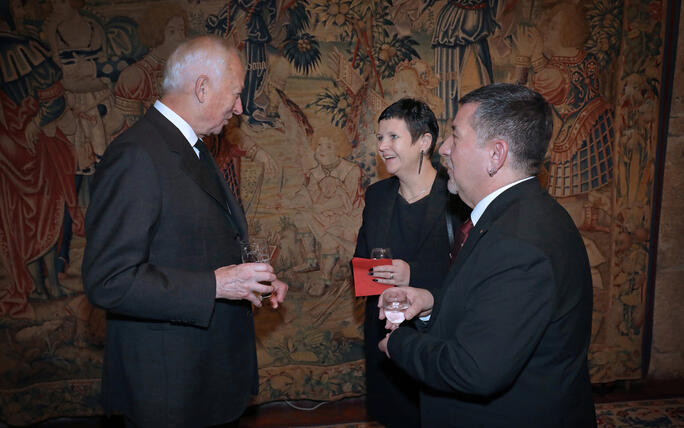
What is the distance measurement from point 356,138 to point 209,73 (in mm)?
2411

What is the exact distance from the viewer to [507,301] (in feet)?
4.51

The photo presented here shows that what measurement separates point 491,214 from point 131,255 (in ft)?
4.61

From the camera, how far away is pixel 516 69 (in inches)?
173

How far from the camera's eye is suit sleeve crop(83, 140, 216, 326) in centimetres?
175

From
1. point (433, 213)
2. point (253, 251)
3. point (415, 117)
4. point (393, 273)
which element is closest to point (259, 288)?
point (253, 251)

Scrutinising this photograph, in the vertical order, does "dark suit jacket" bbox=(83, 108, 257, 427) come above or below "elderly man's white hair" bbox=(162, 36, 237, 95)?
below

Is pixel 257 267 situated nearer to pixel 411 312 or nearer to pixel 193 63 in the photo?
pixel 411 312

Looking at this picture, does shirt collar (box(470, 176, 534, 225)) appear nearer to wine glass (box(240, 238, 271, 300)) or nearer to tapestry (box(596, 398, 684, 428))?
wine glass (box(240, 238, 271, 300))

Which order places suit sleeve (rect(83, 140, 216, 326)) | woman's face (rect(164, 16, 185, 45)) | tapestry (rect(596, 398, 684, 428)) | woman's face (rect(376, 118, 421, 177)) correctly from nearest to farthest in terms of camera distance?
suit sleeve (rect(83, 140, 216, 326)) → woman's face (rect(376, 118, 421, 177)) → tapestry (rect(596, 398, 684, 428)) → woman's face (rect(164, 16, 185, 45))

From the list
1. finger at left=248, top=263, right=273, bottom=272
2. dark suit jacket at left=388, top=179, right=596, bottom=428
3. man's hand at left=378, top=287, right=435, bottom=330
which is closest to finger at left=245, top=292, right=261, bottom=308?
A: finger at left=248, top=263, right=273, bottom=272

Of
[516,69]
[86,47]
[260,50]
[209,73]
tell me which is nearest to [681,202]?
[516,69]

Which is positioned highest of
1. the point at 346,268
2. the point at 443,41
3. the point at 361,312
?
the point at 443,41

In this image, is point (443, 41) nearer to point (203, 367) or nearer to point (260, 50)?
point (260, 50)

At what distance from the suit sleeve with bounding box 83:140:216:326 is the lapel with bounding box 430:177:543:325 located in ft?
3.33
